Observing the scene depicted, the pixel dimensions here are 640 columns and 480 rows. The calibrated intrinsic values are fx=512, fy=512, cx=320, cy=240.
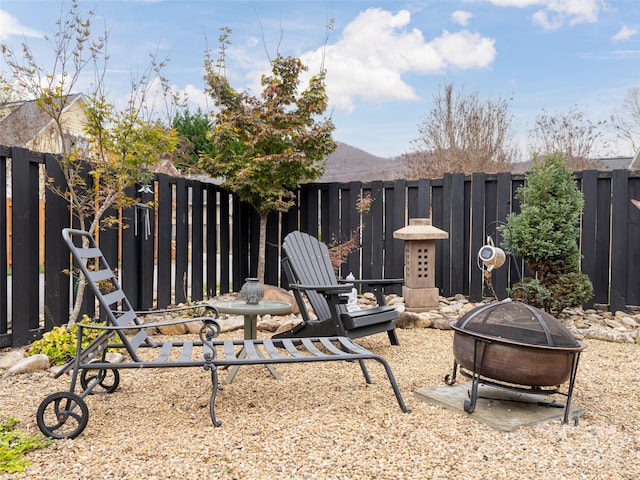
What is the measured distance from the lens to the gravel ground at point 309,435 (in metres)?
2.01

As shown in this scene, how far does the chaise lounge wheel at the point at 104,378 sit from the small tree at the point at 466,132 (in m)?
9.52

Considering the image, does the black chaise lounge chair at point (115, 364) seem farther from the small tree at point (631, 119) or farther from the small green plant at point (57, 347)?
the small tree at point (631, 119)

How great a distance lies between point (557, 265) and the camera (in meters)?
5.17

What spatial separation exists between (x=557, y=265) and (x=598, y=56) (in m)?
7.92

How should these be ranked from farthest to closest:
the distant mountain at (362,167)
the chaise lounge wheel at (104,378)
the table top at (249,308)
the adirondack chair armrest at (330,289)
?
the distant mountain at (362,167) → the adirondack chair armrest at (330,289) → the table top at (249,308) → the chaise lounge wheel at (104,378)

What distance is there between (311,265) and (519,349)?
2.23m

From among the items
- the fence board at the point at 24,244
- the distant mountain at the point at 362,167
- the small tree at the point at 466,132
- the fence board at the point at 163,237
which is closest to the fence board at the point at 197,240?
the fence board at the point at 163,237

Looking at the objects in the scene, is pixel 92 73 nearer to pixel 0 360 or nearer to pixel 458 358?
pixel 0 360

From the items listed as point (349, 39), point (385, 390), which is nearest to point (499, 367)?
point (385, 390)

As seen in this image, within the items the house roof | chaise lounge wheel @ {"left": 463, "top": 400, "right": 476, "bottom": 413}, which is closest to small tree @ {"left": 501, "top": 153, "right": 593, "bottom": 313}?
chaise lounge wheel @ {"left": 463, "top": 400, "right": 476, "bottom": 413}

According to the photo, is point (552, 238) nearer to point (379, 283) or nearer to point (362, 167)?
point (379, 283)

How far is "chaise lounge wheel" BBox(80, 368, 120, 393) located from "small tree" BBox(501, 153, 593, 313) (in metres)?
3.87

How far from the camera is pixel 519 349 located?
250cm

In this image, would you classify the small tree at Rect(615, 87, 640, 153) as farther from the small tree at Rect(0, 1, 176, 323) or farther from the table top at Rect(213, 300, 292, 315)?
the table top at Rect(213, 300, 292, 315)
